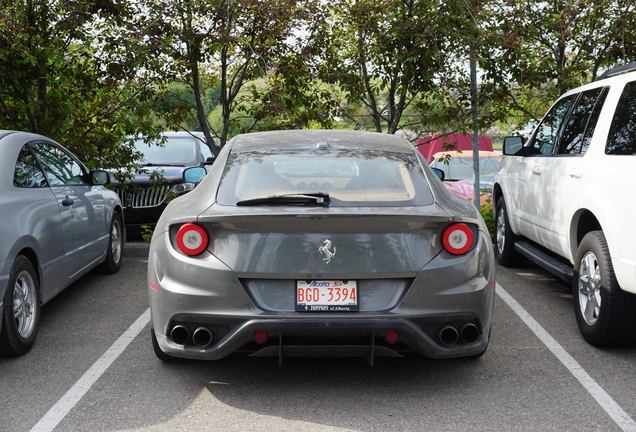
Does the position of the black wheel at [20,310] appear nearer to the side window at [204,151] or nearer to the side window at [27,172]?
the side window at [27,172]

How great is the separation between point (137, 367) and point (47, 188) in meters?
2.00

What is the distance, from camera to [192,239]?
4430 mm

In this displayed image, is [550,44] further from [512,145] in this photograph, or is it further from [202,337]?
[202,337]

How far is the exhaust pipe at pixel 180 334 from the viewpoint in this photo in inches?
176

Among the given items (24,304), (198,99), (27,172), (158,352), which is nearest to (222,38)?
(198,99)

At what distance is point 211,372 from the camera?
5.08 m

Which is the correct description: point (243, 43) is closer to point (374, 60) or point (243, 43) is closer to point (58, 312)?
point (374, 60)

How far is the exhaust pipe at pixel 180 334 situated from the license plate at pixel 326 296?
683 mm

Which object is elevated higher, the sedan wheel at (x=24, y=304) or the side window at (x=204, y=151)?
the side window at (x=204, y=151)

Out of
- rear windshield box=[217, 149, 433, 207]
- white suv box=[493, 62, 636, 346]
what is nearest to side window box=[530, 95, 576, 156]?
white suv box=[493, 62, 636, 346]

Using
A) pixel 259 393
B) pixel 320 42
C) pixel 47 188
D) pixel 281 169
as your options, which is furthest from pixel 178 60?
pixel 259 393

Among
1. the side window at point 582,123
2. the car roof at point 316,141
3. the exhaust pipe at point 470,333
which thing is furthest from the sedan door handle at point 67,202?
the side window at point 582,123

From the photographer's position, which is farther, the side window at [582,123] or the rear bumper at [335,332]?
the side window at [582,123]

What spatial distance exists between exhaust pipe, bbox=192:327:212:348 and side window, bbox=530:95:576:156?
402 centimetres
